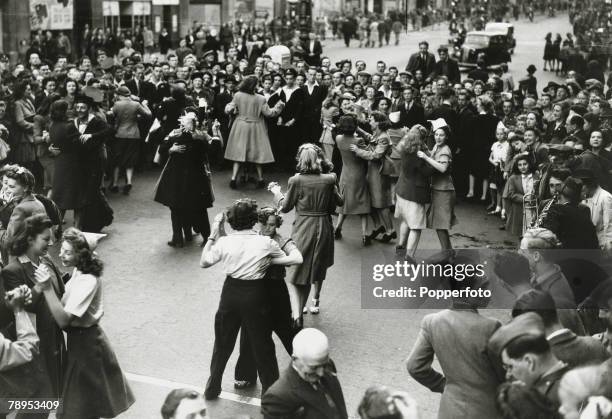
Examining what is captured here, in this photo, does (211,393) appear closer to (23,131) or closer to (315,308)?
(315,308)

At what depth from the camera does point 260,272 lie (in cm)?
674

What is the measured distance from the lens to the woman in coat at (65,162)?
10.8 m

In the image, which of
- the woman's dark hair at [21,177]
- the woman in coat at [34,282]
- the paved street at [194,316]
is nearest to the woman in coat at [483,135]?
the paved street at [194,316]

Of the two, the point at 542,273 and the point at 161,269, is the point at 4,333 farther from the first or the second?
the point at 161,269

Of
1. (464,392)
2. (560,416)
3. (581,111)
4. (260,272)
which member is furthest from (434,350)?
(581,111)

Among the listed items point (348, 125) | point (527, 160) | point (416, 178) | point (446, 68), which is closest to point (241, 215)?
point (416, 178)

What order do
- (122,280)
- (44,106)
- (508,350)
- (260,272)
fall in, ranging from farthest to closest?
1. (44,106)
2. (122,280)
3. (260,272)
4. (508,350)

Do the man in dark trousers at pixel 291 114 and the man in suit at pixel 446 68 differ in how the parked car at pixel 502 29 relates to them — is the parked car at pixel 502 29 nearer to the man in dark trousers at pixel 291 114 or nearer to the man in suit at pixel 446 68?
the man in suit at pixel 446 68

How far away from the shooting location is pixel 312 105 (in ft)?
49.6

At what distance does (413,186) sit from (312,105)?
17.0ft

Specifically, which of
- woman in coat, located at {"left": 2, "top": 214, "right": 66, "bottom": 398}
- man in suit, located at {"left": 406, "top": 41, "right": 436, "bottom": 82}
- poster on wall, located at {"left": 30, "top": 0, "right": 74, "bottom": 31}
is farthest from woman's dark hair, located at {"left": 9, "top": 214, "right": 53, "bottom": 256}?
poster on wall, located at {"left": 30, "top": 0, "right": 74, "bottom": 31}

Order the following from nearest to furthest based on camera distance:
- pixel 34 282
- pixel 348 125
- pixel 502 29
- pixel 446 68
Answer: pixel 34 282 < pixel 348 125 < pixel 446 68 < pixel 502 29

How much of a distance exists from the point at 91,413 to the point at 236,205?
191 centimetres

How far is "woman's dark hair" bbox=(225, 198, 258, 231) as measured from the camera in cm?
681
